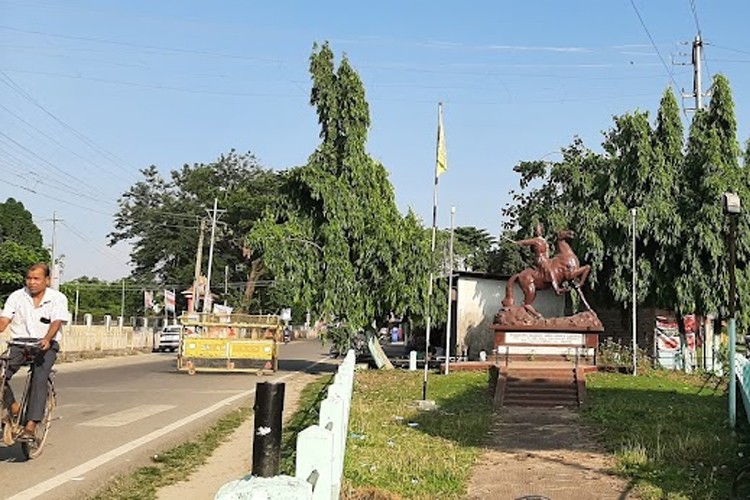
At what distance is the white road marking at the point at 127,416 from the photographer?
12273 millimetres

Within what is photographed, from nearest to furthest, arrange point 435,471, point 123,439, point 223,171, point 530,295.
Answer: point 435,471 < point 123,439 < point 530,295 < point 223,171

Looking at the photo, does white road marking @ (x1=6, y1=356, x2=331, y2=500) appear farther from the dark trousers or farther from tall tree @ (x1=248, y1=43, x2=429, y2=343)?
tall tree @ (x1=248, y1=43, x2=429, y2=343)

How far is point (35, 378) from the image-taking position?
818cm

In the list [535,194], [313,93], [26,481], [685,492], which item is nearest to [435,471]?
[685,492]

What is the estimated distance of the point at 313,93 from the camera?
2806 centimetres

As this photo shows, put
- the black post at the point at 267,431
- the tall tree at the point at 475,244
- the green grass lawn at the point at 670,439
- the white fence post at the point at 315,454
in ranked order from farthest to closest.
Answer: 1. the tall tree at the point at 475,244
2. the green grass lawn at the point at 670,439
3. the white fence post at the point at 315,454
4. the black post at the point at 267,431

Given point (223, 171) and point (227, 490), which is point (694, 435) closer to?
point (227, 490)

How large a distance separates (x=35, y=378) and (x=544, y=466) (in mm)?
5558

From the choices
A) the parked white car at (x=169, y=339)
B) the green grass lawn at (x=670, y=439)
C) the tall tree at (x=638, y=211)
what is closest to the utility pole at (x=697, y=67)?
the tall tree at (x=638, y=211)

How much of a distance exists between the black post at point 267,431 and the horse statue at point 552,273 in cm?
2363

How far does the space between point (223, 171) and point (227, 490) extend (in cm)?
7179

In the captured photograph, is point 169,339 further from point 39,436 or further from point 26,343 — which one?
point 26,343

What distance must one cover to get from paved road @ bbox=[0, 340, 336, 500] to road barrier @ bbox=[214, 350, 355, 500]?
114 inches

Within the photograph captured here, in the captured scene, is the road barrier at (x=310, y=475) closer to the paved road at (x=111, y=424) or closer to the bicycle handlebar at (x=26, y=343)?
the paved road at (x=111, y=424)
